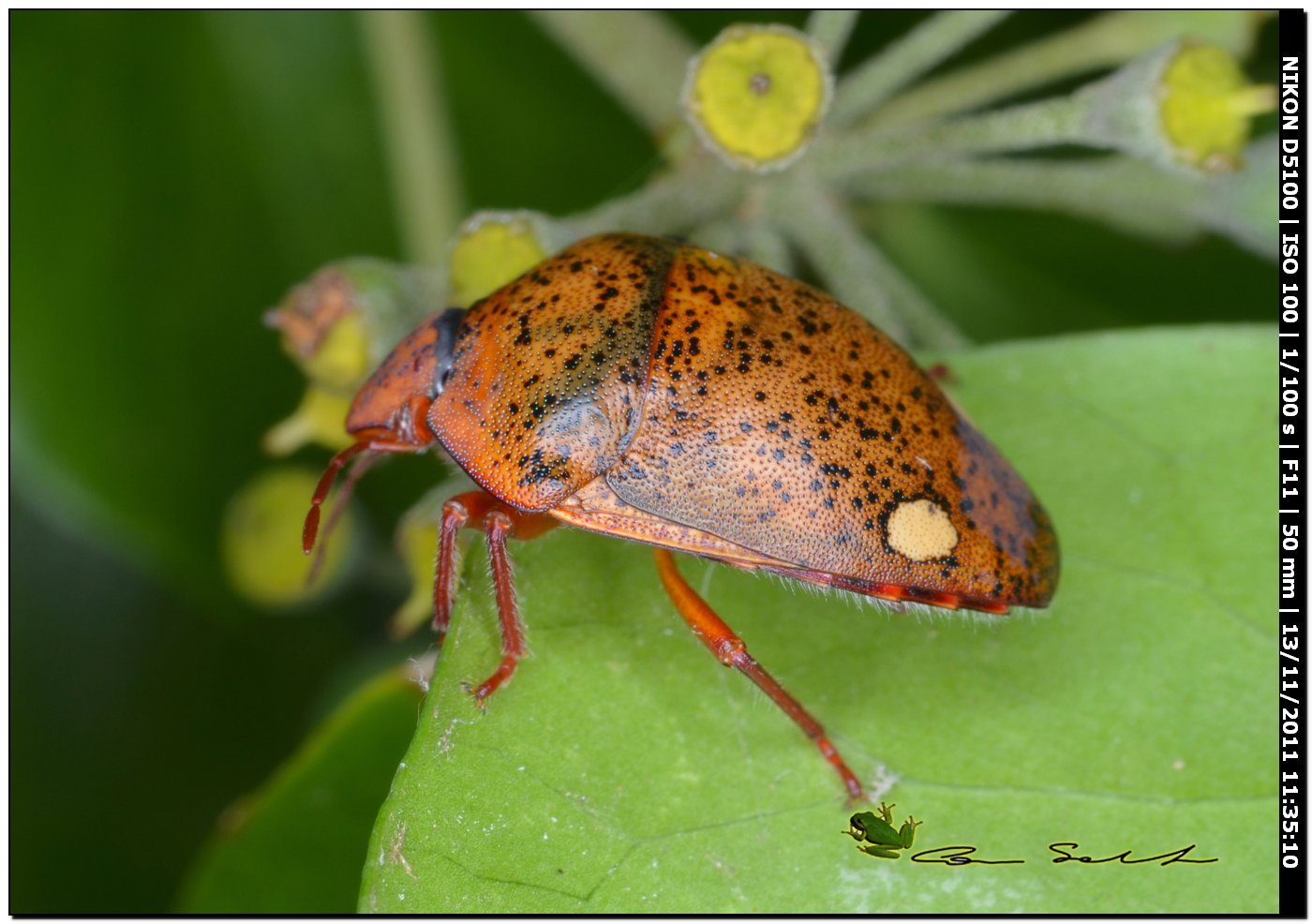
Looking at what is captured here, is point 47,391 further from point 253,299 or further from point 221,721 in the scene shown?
point 221,721

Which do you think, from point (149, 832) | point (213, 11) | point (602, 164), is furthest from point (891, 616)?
point (213, 11)

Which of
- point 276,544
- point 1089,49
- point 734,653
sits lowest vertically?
point 734,653

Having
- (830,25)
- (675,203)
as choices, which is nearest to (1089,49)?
(830,25)

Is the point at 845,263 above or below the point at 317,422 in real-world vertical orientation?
above

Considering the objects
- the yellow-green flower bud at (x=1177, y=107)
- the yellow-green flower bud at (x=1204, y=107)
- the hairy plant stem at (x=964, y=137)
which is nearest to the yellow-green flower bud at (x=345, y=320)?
the hairy plant stem at (x=964, y=137)

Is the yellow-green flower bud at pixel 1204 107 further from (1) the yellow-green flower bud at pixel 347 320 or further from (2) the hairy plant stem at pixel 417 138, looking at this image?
(2) the hairy plant stem at pixel 417 138

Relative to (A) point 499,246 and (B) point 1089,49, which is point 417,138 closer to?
(A) point 499,246

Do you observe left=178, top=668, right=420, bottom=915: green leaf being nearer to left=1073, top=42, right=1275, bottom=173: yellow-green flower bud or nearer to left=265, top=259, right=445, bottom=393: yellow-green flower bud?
left=265, top=259, right=445, bottom=393: yellow-green flower bud
